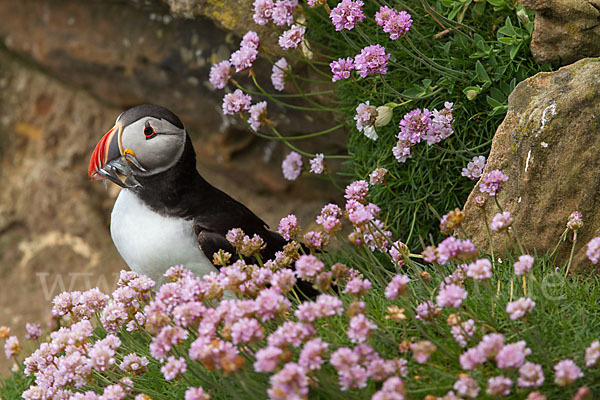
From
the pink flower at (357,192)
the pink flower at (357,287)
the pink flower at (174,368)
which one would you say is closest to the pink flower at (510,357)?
the pink flower at (357,287)

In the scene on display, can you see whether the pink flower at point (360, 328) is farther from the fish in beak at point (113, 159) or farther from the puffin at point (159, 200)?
the fish in beak at point (113, 159)

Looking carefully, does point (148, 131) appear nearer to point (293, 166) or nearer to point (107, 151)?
point (107, 151)

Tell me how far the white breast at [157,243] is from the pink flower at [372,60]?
3.58ft

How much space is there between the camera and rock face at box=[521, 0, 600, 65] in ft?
10.3

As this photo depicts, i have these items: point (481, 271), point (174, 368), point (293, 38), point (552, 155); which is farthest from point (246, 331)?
point (293, 38)

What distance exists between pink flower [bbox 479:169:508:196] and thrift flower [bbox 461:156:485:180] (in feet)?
2.22

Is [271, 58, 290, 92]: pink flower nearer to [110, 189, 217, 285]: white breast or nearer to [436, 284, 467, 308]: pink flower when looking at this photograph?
[110, 189, 217, 285]: white breast

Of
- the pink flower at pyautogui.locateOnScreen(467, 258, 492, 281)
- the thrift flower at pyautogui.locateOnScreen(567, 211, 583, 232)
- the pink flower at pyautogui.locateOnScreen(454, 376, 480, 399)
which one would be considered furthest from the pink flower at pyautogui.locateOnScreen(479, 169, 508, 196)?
the pink flower at pyautogui.locateOnScreen(454, 376, 480, 399)

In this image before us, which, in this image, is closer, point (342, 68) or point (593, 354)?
point (593, 354)

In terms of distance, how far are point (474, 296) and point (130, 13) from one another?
3695 mm

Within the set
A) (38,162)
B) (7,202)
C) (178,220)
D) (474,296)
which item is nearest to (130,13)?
(38,162)

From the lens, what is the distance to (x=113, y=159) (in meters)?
3.29

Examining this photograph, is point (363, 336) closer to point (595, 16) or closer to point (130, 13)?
point (595, 16)

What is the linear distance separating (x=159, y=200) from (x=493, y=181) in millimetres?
1600
